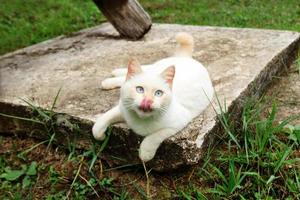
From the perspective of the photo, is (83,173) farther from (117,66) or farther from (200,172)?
(117,66)

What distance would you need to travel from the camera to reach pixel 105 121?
2.96 meters

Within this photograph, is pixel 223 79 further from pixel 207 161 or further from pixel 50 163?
pixel 50 163

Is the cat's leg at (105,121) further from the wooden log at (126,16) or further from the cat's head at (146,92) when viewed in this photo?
the wooden log at (126,16)

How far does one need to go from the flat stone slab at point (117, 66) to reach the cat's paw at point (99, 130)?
0.06 m

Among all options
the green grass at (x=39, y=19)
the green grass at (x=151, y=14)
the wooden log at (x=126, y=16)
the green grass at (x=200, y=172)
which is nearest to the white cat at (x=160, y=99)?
the green grass at (x=200, y=172)

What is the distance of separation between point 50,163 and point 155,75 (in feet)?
3.58

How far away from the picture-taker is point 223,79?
143 inches

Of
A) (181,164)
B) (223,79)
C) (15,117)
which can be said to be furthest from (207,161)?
(15,117)

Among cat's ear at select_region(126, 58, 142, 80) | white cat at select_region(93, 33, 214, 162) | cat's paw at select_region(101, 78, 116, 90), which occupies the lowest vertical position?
cat's paw at select_region(101, 78, 116, 90)

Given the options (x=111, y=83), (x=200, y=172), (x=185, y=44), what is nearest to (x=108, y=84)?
(x=111, y=83)

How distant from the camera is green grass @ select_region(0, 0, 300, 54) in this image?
5922 mm

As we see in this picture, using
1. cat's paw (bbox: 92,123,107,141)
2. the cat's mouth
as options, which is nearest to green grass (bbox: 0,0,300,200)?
cat's paw (bbox: 92,123,107,141)

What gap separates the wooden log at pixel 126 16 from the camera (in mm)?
→ 4773

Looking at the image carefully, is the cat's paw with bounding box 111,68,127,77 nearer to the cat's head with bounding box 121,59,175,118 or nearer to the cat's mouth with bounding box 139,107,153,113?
the cat's head with bounding box 121,59,175,118
